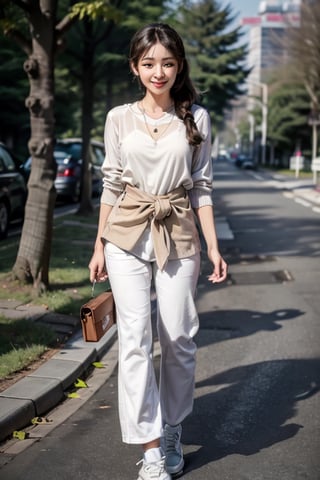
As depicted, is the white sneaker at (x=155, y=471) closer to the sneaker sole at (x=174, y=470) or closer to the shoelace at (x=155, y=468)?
the shoelace at (x=155, y=468)

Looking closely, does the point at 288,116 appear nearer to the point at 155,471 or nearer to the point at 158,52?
the point at 158,52

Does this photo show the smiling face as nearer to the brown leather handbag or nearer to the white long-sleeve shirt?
the white long-sleeve shirt

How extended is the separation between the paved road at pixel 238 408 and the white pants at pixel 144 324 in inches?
13.5

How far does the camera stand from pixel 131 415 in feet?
10.9

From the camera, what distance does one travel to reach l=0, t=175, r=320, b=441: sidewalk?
4219 millimetres

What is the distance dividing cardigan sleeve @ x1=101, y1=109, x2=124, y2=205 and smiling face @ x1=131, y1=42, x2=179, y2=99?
0.21 metres

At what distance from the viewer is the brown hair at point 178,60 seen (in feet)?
10.8

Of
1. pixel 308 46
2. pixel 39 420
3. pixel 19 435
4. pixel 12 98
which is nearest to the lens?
pixel 19 435

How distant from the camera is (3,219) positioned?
13102mm

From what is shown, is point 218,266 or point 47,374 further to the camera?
point 47,374

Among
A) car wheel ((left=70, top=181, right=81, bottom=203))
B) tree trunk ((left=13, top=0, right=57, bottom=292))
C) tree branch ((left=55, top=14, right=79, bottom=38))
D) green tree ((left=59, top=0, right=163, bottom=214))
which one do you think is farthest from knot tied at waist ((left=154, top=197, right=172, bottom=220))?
car wheel ((left=70, top=181, right=81, bottom=203))

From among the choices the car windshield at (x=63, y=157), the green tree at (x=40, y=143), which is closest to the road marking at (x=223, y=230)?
the car windshield at (x=63, y=157)

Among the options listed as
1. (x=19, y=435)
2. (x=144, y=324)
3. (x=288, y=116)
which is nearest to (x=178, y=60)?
(x=144, y=324)

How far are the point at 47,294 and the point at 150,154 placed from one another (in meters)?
4.33
